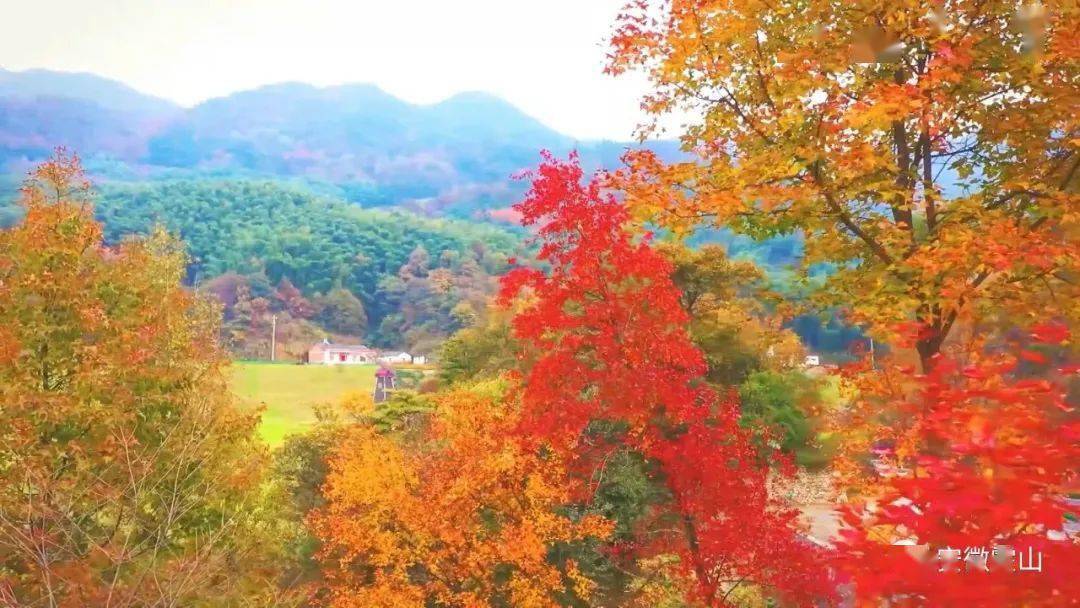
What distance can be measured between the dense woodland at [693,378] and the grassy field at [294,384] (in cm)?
3471

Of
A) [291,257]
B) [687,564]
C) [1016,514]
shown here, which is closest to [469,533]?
[687,564]

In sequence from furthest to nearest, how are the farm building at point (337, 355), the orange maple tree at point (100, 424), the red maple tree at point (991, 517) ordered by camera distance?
1. the farm building at point (337, 355)
2. the orange maple tree at point (100, 424)
3. the red maple tree at point (991, 517)

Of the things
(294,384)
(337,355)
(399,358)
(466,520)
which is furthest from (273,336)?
(466,520)

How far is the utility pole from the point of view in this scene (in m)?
66.3

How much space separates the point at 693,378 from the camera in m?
10.5

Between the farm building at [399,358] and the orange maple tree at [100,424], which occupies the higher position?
the orange maple tree at [100,424]

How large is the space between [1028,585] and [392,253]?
3383 inches

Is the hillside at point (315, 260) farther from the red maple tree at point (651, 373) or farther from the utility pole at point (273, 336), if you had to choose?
the red maple tree at point (651, 373)

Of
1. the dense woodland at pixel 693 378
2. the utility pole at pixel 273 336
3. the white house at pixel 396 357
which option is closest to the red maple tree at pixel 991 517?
the dense woodland at pixel 693 378

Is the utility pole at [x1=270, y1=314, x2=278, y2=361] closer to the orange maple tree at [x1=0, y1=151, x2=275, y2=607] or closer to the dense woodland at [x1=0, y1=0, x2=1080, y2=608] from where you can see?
the dense woodland at [x1=0, y1=0, x2=1080, y2=608]

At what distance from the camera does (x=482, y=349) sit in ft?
94.3

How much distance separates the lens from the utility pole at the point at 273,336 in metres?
66.3

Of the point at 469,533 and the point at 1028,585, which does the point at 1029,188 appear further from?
the point at 469,533

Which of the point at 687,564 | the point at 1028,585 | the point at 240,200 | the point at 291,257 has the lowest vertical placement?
the point at 687,564
